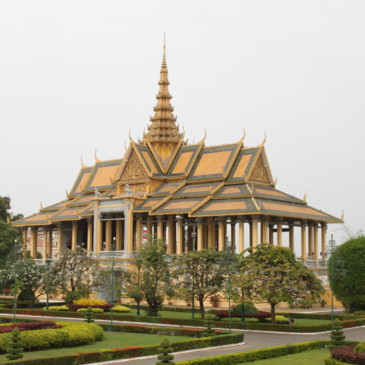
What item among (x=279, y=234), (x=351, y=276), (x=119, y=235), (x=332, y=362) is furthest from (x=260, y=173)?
(x=332, y=362)

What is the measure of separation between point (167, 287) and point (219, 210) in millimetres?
10613

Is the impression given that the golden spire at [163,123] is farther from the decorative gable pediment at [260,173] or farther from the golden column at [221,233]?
the golden column at [221,233]

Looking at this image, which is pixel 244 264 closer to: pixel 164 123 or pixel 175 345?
pixel 175 345

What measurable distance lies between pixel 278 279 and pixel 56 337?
11.0m

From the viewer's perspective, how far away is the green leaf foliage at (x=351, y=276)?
1479 inches

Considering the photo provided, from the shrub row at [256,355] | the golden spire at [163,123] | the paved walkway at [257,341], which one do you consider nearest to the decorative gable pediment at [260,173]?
the golden spire at [163,123]

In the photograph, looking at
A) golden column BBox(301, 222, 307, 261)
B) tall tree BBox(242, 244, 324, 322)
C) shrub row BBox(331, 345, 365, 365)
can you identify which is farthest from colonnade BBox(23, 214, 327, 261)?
shrub row BBox(331, 345, 365, 365)

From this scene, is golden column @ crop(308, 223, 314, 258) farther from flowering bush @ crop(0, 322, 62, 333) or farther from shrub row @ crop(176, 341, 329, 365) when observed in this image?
flowering bush @ crop(0, 322, 62, 333)

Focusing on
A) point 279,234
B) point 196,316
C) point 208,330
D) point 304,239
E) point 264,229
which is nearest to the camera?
point 208,330

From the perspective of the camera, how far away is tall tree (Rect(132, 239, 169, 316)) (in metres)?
35.8

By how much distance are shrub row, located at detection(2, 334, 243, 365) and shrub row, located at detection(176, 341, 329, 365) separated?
2.59 m

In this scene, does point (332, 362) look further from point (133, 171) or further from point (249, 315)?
point (133, 171)

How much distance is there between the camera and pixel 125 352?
2152 centimetres

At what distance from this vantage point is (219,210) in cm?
4522
